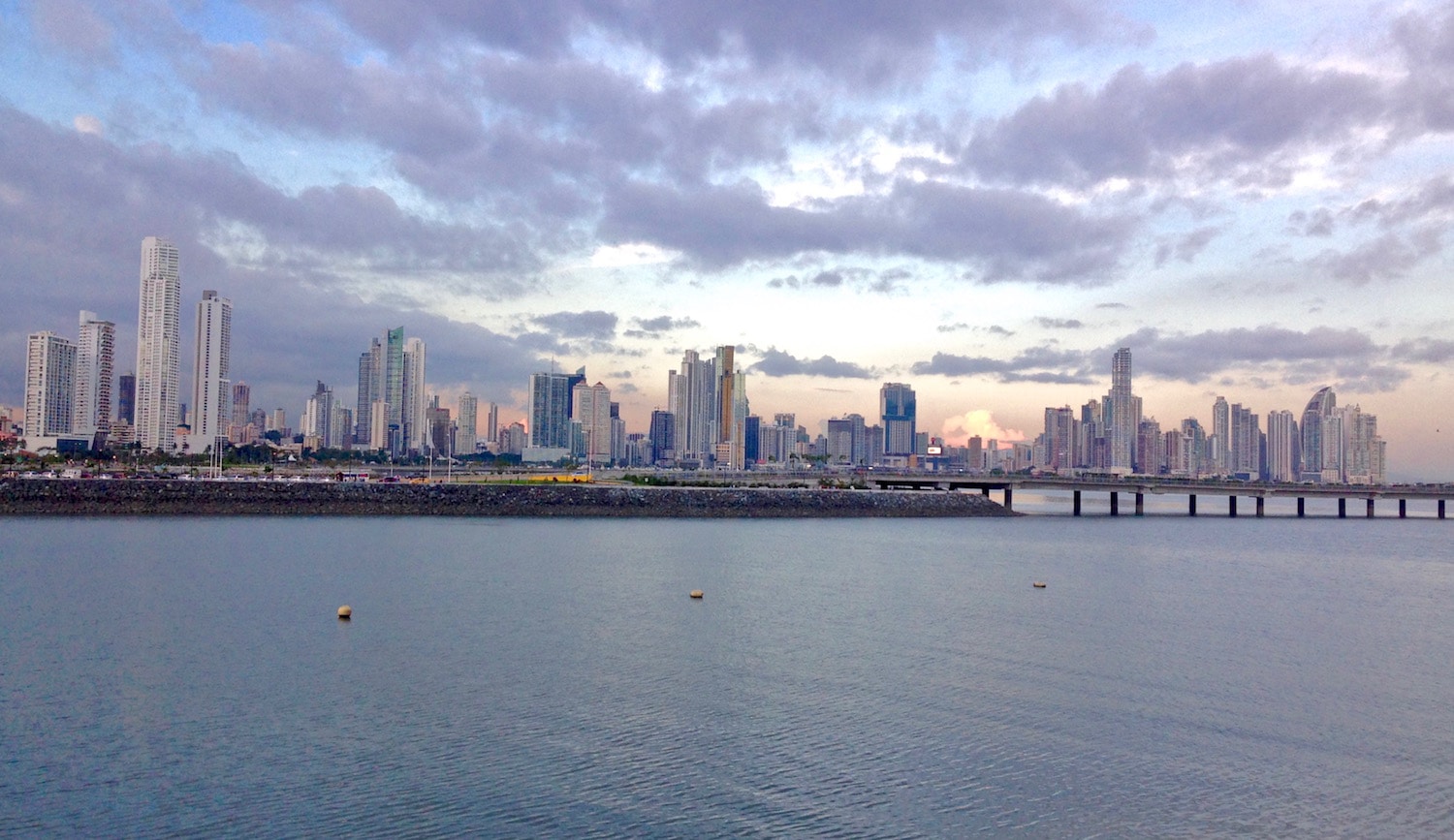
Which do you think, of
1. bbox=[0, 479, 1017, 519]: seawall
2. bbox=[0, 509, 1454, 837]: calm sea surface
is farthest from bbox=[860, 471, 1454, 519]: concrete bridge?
bbox=[0, 509, 1454, 837]: calm sea surface

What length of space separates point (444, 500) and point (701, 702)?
6654cm

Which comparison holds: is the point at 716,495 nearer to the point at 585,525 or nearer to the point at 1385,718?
the point at 585,525

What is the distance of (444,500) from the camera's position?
8444cm

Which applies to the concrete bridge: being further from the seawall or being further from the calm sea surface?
the calm sea surface

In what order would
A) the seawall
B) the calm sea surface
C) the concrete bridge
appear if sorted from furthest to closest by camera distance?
the concrete bridge < the seawall < the calm sea surface

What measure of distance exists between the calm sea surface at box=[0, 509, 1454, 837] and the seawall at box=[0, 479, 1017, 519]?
1153 inches

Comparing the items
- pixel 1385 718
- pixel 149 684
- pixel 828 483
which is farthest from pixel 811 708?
pixel 828 483

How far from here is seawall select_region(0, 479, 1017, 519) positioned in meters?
73.4

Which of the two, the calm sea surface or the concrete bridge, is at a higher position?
the concrete bridge

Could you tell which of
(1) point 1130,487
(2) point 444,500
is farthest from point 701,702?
(1) point 1130,487

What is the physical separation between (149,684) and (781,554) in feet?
126

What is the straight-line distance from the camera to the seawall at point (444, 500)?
73438 mm

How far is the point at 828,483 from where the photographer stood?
386 ft

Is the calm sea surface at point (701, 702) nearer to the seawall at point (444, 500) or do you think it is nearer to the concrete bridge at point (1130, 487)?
the seawall at point (444, 500)
